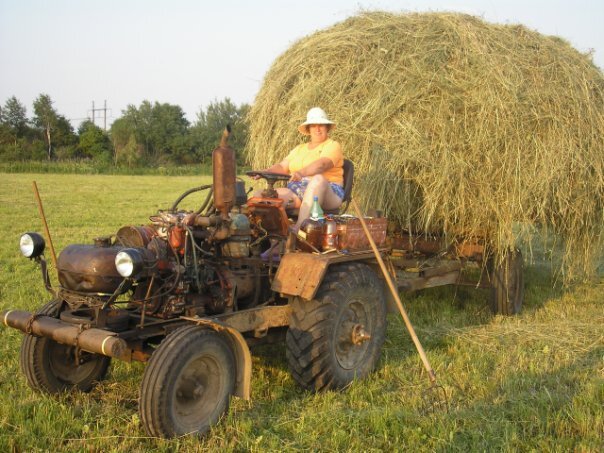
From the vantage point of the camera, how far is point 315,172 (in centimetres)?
508

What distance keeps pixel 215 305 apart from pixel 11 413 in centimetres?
139

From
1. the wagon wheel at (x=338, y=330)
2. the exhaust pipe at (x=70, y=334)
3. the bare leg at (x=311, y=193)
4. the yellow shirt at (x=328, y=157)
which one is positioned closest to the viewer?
the exhaust pipe at (x=70, y=334)

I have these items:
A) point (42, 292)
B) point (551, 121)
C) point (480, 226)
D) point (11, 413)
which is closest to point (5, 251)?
point (42, 292)

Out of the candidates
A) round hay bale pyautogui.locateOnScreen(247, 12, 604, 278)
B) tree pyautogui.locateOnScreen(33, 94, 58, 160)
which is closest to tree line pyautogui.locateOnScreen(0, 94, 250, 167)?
tree pyautogui.locateOnScreen(33, 94, 58, 160)

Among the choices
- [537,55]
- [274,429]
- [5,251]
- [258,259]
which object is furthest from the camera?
[5,251]

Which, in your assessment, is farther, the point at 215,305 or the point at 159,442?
the point at 215,305

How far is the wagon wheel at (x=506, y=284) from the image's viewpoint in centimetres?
654

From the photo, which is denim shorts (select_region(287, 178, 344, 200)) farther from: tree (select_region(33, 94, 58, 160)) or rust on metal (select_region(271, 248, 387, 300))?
tree (select_region(33, 94, 58, 160))

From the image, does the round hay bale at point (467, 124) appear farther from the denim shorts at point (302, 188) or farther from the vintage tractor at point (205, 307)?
the vintage tractor at point (205, 307)

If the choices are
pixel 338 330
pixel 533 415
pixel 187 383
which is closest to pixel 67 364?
pixel 187 383

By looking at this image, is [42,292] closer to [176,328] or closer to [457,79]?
[176,328]

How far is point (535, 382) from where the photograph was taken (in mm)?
4305

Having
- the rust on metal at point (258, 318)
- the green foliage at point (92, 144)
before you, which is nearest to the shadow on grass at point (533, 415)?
the rust on metal at point (258, 318)

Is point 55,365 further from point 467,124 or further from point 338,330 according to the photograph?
point 467,124
